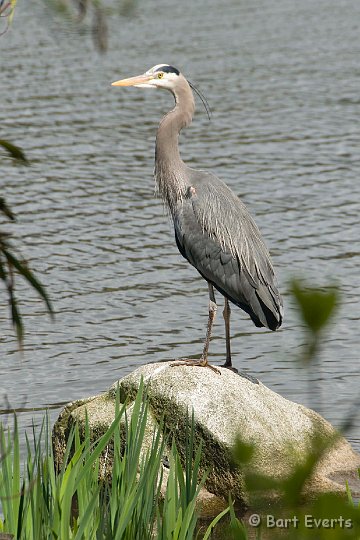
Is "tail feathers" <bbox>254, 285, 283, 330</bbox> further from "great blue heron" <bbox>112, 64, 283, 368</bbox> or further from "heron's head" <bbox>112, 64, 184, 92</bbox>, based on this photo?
"heron's head" <bbox>112, 64, 184, 92</bbox>

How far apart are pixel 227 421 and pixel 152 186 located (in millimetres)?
7917

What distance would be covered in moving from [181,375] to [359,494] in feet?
4.11

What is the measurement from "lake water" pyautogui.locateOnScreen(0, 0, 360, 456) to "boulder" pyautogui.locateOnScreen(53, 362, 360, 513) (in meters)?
0.79

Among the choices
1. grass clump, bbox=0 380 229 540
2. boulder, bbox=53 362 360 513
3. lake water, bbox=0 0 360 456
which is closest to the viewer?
grass clump, bbox=0 380 229 540

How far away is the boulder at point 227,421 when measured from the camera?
6.09m

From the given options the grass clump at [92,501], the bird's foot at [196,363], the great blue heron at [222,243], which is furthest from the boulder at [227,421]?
the grass clump at [92,501]

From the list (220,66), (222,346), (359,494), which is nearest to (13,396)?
(222,346)

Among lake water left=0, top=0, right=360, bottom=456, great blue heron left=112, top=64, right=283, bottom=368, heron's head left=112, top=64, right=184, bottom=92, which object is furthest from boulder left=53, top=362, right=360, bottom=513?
heron's head left=112, top=64, right=184, bottom=92

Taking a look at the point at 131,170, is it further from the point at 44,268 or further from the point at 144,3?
the point at 144,3

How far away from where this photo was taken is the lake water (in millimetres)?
8969

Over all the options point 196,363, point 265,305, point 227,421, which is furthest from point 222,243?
point 227,421

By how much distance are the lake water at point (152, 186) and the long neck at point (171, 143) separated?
1546 millimetres

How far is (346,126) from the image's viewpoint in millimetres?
16297

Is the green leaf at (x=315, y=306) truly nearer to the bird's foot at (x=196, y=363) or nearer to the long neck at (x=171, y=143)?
the bird's foot at (x=196, y=363)
